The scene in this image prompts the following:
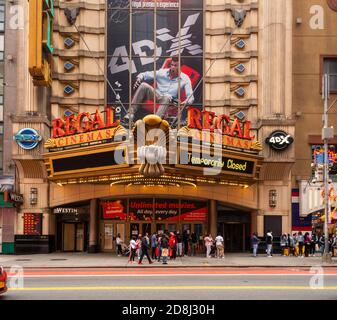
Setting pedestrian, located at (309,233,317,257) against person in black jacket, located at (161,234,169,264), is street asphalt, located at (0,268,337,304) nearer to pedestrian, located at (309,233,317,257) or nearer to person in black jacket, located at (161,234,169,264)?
person in black jacket, located at (161,234,169,264)

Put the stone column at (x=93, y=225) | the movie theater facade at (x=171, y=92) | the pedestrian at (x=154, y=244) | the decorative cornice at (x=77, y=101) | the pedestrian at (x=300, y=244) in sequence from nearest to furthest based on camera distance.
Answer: the pedestrian at (x=154, y=244) → the pedestrian at (x=300, y=244) → the movie theater facade at (x=171, y=92) → the stone column at (x=93, y=225) → the decorative cornice at (x=77, y=101)

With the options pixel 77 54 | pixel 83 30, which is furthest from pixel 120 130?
pixel 83 30

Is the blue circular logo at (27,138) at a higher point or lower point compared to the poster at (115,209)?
higher

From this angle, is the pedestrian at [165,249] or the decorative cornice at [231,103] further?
the decorative cornice at [231,103]

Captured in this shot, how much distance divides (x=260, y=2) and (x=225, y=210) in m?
14.1

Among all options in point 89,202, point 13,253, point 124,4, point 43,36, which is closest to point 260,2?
point 124,4

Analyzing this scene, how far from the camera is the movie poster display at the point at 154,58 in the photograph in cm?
4175

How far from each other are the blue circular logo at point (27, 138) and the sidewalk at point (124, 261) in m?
6.82

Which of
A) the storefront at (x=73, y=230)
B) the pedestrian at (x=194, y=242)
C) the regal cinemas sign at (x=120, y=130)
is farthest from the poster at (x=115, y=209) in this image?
the regal cinemas sign at (x=120, y=130)

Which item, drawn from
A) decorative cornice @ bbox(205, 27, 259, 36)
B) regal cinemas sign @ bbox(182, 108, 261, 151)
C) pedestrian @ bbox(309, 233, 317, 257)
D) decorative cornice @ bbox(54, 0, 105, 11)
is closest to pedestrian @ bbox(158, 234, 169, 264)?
regal cinemas sign @ bbox(182, 108, 261, 151)

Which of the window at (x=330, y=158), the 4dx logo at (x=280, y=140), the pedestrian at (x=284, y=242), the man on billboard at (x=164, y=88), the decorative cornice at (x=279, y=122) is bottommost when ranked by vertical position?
the pedestrian at (x=284, y=242)

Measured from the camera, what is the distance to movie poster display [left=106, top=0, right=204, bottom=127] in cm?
4175

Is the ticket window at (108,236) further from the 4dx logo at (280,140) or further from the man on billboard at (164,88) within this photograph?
the 4dx logo at (280,140)

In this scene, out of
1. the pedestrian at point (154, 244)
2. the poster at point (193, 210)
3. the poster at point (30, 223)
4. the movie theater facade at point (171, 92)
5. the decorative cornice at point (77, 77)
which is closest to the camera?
the pedestrian at point (154, 244)
